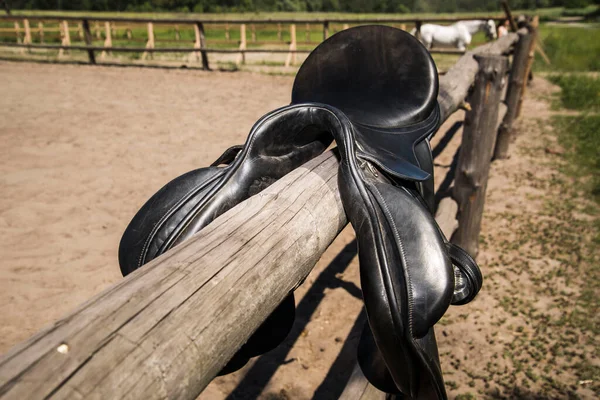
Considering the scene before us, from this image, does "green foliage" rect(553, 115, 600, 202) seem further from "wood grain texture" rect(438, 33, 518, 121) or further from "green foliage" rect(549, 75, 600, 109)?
"wood grain texture" rect(438, 33, 518, 121)

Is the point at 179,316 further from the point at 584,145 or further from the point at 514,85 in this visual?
the point at 584,145

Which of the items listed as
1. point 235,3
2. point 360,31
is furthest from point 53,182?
point 235,3

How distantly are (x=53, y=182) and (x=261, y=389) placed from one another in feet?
9.73

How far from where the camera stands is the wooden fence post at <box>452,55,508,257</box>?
10.0 ft

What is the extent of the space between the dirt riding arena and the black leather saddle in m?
0.44

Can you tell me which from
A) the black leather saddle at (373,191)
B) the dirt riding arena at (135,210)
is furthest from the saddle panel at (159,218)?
the dirt riding arena at (135,210)

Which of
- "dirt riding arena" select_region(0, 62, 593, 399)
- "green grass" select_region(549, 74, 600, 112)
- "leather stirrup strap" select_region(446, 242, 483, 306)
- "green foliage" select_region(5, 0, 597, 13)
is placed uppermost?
"leather stirrup strap" select_region(446, 242, 483, 306)

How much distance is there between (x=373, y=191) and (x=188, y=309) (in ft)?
1.59

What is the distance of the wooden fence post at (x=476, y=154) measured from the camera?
305 cm

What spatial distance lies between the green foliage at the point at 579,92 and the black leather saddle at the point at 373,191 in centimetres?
695

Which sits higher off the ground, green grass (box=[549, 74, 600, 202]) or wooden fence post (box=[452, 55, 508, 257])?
wooden fence post (box=[452, 55, 508, 257])

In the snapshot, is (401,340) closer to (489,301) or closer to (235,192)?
(235,192)

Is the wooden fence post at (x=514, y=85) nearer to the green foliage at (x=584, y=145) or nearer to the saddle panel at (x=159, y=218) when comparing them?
the green foliage at (x=584, y=145)

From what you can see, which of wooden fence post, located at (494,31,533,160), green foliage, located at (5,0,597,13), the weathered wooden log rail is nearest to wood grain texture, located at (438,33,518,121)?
the weathered wooden log rail
